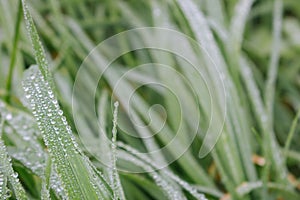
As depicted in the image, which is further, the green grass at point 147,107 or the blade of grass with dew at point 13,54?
the blade of grass with dew at point 13,54

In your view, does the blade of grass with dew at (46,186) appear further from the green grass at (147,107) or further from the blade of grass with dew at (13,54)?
the blade of grass with dew at (13,54)

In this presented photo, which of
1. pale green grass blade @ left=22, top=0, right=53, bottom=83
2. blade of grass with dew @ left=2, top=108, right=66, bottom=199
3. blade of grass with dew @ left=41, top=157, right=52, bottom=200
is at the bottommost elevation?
blade of grass with dew @ left=41, top=157, right=52, bottom=200

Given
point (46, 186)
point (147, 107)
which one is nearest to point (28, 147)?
point (46, 186)

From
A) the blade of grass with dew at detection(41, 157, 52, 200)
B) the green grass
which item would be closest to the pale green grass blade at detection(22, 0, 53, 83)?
the green grass

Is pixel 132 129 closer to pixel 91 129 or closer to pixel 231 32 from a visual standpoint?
pixel 91 129

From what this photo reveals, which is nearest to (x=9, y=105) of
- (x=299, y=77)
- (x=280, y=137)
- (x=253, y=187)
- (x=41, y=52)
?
(x=41, y=52)

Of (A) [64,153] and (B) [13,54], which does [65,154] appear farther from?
(B) [13,54]

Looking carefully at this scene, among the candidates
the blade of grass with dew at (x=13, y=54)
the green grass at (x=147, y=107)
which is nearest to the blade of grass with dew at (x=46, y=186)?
the green grass at (x=147, y=107)

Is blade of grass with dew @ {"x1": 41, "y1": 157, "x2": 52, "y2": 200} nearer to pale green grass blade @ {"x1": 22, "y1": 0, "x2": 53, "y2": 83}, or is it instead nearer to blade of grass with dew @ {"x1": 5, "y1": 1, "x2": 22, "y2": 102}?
pale green grass blade @ {"x1": 22, "y1": 0, "x2": 53, "y2": 83}
